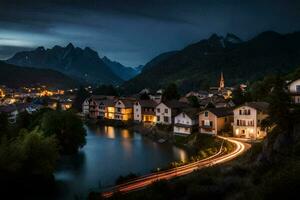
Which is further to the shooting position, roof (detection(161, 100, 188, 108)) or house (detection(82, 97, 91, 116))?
house (detection(82, 97, 91, 116))

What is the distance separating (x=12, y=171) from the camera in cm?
2630

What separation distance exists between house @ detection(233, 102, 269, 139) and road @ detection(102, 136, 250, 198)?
13.4 ft

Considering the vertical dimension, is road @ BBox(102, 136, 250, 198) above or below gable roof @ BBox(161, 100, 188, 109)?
below

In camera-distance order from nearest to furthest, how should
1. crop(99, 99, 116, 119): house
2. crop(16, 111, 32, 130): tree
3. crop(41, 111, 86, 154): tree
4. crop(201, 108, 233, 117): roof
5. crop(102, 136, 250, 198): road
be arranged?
crop(102, 136, 250, 198): road
crop(41, 111, 86, 154): tree
crop(201, 108, 233, 117): roof
crop(16, 111, 32, 130): tree
crop(99, 99, 116, 119): house

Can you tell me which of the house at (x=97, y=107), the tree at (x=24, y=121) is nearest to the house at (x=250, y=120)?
the tree at (x=24, y=121)

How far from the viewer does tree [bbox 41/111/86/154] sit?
41.4 m

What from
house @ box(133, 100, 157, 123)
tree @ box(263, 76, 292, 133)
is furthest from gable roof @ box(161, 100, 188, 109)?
tree @ box(263, 76, 292, 133)

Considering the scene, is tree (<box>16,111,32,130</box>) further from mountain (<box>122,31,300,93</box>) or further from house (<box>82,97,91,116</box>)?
mountain (<box>122,31,300,93</box>)

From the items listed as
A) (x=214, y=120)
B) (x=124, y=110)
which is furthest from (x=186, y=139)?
(x=124, y=110)

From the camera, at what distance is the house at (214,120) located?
44625 mm

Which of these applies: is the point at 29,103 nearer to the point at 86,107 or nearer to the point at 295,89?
the point at 86,107

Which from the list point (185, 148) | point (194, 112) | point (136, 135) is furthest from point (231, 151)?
point (136, 135)

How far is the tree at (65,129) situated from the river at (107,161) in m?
1.45

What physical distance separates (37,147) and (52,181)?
3.48 meters
